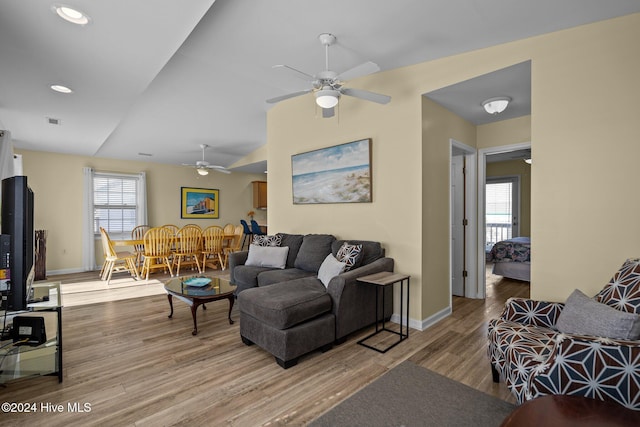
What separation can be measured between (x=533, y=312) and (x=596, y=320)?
0.57 metres

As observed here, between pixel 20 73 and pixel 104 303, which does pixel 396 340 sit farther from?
pixel 20 73

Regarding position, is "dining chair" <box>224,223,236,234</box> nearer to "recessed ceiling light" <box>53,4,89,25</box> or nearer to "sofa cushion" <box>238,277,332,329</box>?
"sofa cushion" <box>238,277,332,329</box>

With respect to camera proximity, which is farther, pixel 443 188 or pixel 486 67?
pixel 443 188

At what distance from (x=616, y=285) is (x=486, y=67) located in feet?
6.47

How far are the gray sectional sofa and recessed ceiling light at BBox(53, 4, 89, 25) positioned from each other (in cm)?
230

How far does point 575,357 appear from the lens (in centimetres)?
135

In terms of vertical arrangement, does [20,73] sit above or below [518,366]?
above

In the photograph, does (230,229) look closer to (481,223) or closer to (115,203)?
(115,203)

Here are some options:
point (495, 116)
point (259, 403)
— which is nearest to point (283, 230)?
point (259, 403)

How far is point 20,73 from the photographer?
2750 mm

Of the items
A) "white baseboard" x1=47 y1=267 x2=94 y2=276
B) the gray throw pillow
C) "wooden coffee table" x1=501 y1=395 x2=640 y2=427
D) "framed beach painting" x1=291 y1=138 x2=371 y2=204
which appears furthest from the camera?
"white baseboard" x1=47 y1=267 x2=94 y2=276

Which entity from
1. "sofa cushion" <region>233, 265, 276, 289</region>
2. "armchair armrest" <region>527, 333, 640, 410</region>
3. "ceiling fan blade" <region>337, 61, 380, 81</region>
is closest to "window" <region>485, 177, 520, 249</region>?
"sofa cushion" <region>233, 265, 276, 289</region>

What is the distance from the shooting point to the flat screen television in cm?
194

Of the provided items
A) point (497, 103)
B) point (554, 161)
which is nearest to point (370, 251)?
point (554, 161)
